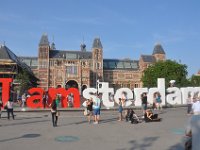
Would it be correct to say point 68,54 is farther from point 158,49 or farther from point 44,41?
point 158,49

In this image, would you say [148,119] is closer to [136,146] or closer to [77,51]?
[136,146]

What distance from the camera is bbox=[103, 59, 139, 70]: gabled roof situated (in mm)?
123312

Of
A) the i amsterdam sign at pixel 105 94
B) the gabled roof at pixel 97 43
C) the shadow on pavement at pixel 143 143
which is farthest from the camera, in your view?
the gabled roof at pixel 97 43

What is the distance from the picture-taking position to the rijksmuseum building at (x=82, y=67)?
4131 inches

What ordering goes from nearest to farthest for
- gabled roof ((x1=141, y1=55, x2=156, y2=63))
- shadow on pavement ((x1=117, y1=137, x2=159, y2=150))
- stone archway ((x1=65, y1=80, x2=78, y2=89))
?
shadow on pavement ((x1=117, y1=137, x2=159, y2=150)) → stone archway ((x1=65, y1=80, x2=78, y2=89)) → gabled roof ((x1=141, y1=55, x2=156, y2=63))

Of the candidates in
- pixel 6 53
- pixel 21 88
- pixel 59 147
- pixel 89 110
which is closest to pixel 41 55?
pixel 6 53

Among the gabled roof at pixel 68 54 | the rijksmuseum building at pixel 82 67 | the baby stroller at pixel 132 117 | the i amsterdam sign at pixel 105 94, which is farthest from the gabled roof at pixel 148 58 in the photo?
the baby stroller at pixel 132 117

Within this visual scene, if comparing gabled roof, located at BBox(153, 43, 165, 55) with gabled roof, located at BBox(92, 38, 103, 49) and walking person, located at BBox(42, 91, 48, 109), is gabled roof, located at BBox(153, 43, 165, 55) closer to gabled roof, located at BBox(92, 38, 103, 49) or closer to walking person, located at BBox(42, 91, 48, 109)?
gabled roof, located at BBox(92, 38, 103, 49)

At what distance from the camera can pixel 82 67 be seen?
106250 millimetres

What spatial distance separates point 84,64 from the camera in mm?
108875

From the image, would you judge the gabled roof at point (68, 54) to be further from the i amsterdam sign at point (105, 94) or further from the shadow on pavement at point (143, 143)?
the shadow on pavement at point (143, 143)

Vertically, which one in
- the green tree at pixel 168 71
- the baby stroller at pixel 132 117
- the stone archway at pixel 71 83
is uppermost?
the green tree at pixel 168 71

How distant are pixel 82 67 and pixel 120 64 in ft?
82.2

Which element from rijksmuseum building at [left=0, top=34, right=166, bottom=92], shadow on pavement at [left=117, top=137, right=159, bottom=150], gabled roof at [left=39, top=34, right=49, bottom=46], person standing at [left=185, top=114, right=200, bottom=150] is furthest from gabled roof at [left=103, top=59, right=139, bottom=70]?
person standing at [left=185, top=114, right=200, bottom=150]
